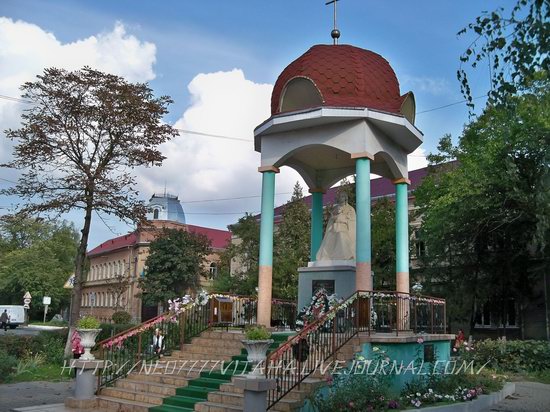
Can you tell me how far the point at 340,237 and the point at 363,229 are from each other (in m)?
2.11

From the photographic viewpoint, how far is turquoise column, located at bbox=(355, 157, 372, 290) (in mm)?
→ 13023

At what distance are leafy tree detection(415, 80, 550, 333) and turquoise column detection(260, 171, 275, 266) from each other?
13037 mm

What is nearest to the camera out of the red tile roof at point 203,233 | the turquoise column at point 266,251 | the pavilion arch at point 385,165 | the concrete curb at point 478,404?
the concrete curb at point 478,404

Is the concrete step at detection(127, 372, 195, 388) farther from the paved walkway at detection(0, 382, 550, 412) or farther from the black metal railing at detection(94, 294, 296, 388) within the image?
the paved walkway at detection(0, 382, 550, 412)

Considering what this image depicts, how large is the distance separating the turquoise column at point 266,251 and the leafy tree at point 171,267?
36.6 metres

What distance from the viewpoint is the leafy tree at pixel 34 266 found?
6350 centimetres

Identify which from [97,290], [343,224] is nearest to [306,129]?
[343,224]

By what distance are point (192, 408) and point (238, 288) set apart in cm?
2854

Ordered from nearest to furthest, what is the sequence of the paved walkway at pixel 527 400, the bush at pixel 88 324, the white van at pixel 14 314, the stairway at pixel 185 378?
the stairway at pixel 185 378 → the bush at pixel 88 324 → the paved walkway at pixel 527 400 → the white van at pixel 14 314

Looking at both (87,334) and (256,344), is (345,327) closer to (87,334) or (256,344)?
(256,344)

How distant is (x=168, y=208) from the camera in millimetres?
71500

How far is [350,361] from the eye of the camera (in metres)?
10.6

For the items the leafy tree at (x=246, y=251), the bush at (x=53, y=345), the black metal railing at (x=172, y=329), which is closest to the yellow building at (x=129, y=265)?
the leafy tree at (x=246, y=251)

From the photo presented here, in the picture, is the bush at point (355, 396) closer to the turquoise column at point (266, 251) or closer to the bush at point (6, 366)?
the turquoise column at point (266, 251)
